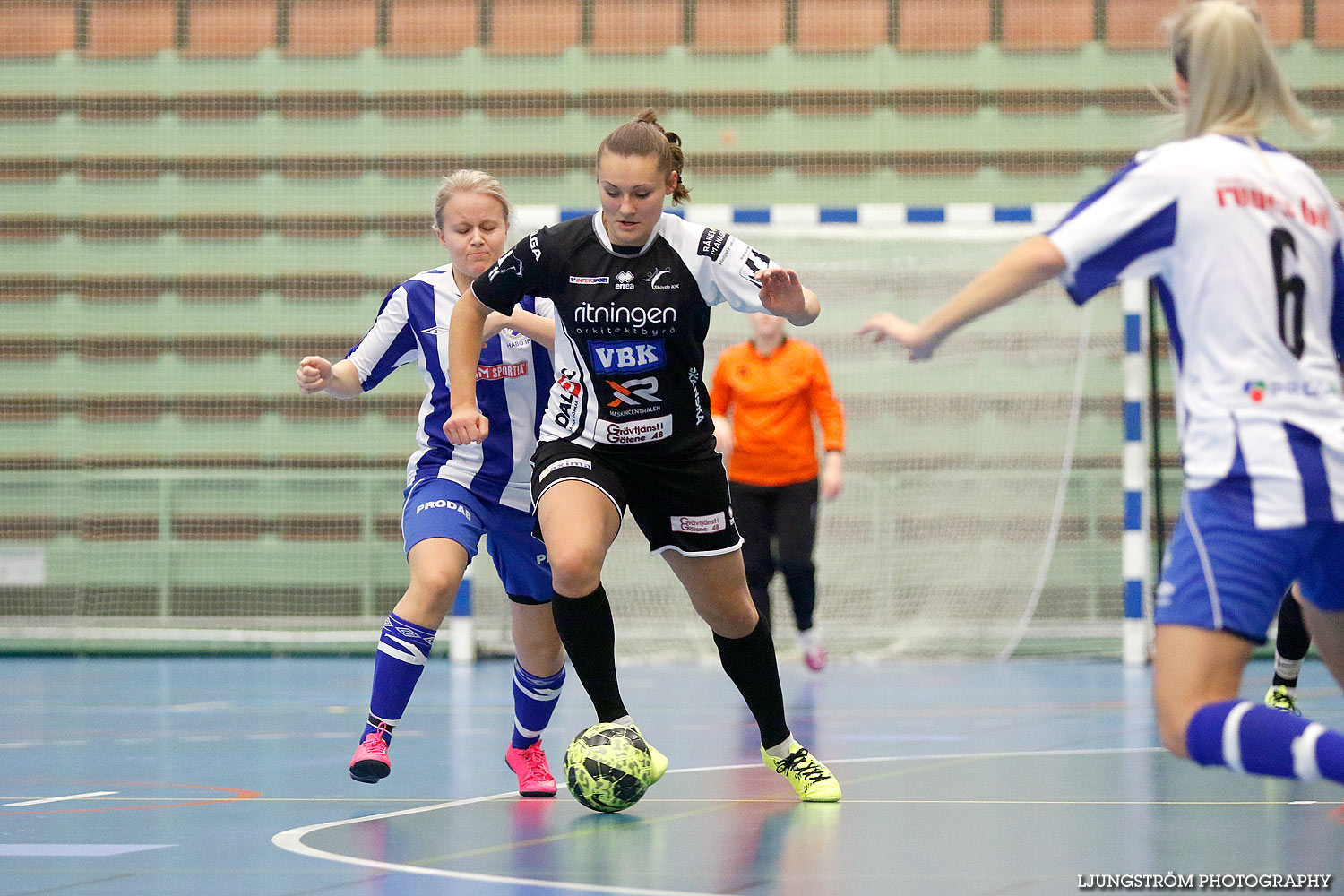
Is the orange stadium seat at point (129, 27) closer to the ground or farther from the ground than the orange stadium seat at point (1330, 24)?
farther from the ground

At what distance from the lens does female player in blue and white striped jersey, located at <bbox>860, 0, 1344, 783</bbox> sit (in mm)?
2654

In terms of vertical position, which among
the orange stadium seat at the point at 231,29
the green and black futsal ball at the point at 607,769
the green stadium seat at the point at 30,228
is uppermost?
the orange stadium seat at the point at 231,29

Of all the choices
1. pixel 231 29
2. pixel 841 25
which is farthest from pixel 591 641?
pixel 231 29

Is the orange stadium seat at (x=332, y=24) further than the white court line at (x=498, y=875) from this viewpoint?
Yes

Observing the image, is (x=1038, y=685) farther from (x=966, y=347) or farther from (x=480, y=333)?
(x=480, y=333)

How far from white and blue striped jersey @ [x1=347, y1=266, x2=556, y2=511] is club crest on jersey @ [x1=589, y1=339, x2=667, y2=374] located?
558mm

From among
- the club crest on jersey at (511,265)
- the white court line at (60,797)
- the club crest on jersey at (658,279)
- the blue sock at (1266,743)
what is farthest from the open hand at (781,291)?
the white court line at (60,797)

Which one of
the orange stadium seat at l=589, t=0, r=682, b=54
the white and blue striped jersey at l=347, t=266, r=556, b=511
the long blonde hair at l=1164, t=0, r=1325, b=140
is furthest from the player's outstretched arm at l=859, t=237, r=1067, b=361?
the orange stadium seat at l=589, t=0, r=682, b=54

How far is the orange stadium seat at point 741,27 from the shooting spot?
38.4 feet

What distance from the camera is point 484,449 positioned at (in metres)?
4.69

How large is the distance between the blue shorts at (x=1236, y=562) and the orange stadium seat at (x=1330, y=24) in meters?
9.30

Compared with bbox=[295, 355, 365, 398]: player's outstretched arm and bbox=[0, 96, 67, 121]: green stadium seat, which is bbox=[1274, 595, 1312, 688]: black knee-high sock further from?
bbox=[0, 96, 67, 121]: green stadium seat

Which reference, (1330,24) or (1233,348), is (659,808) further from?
(1330,24)

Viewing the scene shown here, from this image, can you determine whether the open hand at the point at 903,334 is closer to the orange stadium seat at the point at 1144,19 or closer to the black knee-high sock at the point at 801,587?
the black knee-high sock at the point at 801,587
